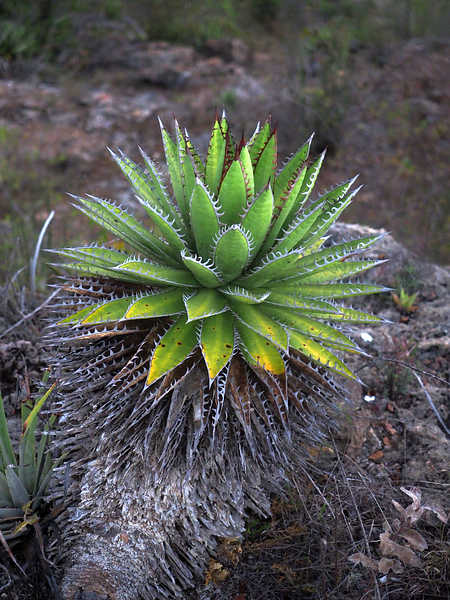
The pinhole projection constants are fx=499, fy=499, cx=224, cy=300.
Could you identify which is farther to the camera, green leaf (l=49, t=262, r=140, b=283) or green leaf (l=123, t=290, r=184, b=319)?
green leaf (l=49, t=262, r=140, b=283)

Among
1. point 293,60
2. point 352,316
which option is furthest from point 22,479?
point 293,60

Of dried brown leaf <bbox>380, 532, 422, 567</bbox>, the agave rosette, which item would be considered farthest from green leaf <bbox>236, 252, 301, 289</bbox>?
dried brown leaf <bbox>380, 532, 422, 567</bbox>

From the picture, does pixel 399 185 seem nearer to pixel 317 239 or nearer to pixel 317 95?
pixel 317 95

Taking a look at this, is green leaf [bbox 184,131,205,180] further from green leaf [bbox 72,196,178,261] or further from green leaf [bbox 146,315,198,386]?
green leaf [bbox 146,315,198,386]

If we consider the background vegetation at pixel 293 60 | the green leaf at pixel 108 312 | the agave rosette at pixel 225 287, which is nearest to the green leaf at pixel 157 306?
the agave rosette at pixel 225 287

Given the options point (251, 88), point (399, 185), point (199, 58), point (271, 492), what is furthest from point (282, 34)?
point (271, 492)

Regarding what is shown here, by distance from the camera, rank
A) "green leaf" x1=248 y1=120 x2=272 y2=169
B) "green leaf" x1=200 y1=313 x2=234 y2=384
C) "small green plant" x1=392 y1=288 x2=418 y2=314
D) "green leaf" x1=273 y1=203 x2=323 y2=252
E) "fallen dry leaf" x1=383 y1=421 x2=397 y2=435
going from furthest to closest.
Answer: "small green plant" x1=392 y1=288 x2=418 y2=314
"fallen dry leaf" x1=383 y1=421 x2=397 y2=435
"green leaf" x1=248 y1=120 x2=272 y2=169
"green leaf" x1=273 y1=203 x2=323 y2=252
"green leaf" x1=200 y1=313 x2=234 y2=384
